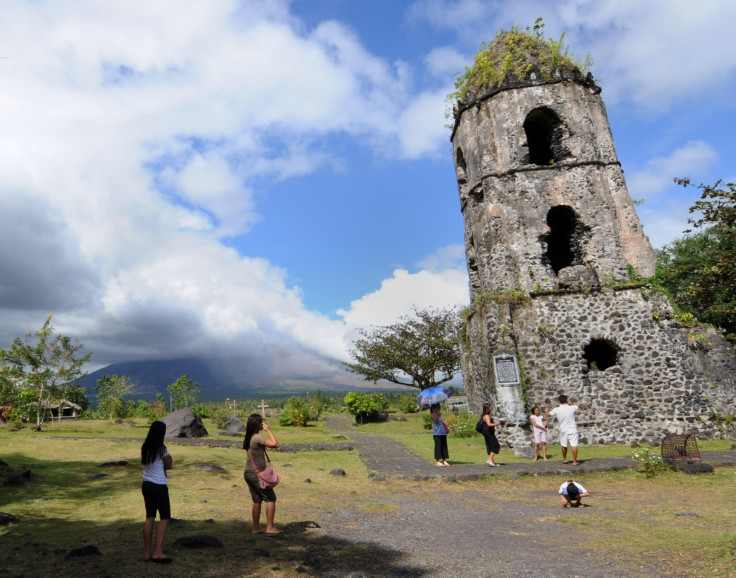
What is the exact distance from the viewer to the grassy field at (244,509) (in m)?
4.46

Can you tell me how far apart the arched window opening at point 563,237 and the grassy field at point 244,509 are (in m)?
6.91

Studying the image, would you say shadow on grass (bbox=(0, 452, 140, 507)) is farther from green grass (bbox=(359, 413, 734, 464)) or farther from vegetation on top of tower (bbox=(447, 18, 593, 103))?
vegetation on top of tower (bbox=(447, 18, 593, 103))

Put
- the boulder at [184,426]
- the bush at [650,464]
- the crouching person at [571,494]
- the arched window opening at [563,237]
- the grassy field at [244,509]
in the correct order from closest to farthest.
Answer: the grassy field at [244,509], the crouching person at [571,494], the bush at [650,464], the arched window opening at [563,237], the boulder at [184,426]

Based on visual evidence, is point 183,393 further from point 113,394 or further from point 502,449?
point 502,449

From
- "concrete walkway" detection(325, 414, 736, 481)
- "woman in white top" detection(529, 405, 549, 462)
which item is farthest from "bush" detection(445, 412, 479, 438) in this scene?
"woman in white top" detection(529, 405, 549, 462)

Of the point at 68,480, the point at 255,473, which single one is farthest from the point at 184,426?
the point at 255,473

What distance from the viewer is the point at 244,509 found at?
6.96m

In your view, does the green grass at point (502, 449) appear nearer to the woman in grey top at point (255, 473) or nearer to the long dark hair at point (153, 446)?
the woman in grey top at point (255, 473)

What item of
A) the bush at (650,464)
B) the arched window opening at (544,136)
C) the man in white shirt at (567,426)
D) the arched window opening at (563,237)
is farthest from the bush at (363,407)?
the bush at (650,464)

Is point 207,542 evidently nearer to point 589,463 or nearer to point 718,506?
point 718,506

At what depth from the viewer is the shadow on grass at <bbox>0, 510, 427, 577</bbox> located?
4.26 metres

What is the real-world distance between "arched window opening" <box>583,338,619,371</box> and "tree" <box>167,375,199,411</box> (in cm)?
2798

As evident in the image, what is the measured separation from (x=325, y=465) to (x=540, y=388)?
6.65 m

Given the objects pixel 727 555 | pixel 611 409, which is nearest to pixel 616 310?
pixel 611 409
